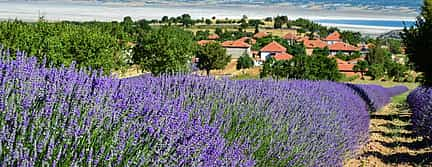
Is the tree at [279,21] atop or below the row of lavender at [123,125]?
below

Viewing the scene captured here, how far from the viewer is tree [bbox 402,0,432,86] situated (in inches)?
514

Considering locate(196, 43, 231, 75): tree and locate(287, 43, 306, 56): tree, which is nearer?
locate(196, 43, 231, 75): tree

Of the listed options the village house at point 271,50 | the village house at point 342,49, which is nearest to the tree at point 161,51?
the village house at point 271,50

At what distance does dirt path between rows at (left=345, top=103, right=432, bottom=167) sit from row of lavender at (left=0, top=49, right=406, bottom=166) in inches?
103

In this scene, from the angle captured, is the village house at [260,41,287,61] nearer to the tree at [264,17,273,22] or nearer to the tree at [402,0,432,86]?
the tree at [264,17,273,22]

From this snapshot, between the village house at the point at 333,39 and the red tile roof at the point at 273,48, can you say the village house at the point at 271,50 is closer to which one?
the red tile roof at the point at 273,48

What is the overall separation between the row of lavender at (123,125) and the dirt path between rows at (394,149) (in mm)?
2620

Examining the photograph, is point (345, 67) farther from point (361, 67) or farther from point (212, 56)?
point (212, 56)

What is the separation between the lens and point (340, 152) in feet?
17.2

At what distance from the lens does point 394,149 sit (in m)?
7.80

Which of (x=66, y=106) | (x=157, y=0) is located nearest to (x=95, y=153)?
(x=66, y=106)

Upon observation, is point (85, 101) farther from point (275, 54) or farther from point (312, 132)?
point (275, 54)

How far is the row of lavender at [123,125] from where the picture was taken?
1998mm

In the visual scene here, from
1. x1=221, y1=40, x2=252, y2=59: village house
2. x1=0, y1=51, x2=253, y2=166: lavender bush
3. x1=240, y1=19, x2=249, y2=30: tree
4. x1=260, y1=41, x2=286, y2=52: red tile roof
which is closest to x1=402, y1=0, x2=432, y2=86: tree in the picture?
x1=0, y1=51, x2=253, y2=166: lavender bush
